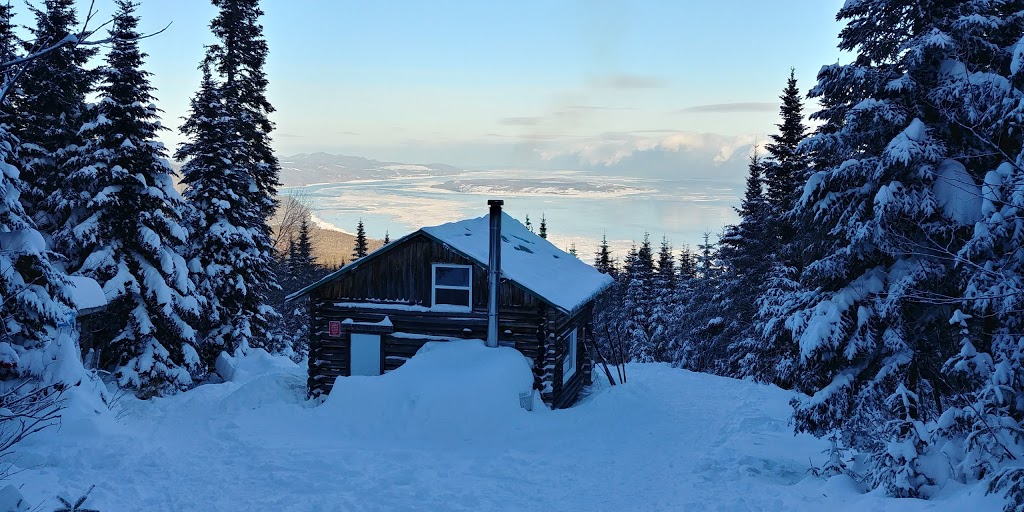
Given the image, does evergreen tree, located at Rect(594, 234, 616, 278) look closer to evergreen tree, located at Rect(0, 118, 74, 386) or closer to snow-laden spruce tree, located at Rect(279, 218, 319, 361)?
snow-laden spruce tree, located at Rect(279, 218, 319, 361)

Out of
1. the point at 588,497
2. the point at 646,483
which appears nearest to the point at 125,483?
the point at 588,497

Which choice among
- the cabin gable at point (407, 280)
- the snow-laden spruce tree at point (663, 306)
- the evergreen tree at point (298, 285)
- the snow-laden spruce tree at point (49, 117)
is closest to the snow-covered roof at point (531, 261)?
the cabin gable at point (407, 280)

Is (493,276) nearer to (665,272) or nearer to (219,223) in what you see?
(219,223)

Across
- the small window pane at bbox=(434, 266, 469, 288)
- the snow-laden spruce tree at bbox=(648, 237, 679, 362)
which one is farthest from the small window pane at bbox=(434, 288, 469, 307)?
the snow-laden spruce tree at bbox=(648, 237, 679, 362)

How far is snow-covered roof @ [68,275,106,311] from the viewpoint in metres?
17.4

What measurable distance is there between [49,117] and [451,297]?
50.9 ft

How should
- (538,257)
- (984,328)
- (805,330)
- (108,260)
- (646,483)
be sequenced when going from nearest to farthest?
(984,328), (805,330), (646,483), (108,260), (538,257)

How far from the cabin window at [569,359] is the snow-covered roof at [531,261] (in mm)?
1777

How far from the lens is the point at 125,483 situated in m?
10.9

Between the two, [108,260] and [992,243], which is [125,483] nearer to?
[108,260]

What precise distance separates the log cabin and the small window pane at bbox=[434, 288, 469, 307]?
0.03 m

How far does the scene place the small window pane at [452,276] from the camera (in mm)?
19203

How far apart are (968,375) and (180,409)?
58.3ft

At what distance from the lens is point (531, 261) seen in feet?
73.0
